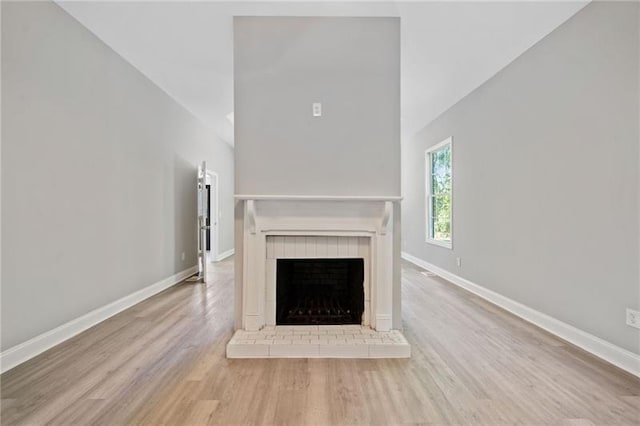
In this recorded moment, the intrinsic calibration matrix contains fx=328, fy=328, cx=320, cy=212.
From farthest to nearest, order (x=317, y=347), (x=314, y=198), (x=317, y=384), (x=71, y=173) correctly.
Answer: (x=71, y=173) → (x=314, y=198) → (x=317, y=347) → (x=317, y=384)

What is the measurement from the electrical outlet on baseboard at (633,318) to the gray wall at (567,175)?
0.14 feet

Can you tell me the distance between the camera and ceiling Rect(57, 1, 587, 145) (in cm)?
259

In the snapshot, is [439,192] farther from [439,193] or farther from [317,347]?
[317,347]

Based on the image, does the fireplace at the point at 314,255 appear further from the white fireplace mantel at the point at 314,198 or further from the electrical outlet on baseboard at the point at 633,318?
the electrical outlet on baseboard at the point at 633,318

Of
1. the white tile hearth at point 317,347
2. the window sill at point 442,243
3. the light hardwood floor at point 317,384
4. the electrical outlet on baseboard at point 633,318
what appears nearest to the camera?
the light hardwood floor at point 317,384

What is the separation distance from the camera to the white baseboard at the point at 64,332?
2188 millimetres

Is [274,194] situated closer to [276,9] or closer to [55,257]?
[276,9]

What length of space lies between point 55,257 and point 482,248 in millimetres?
4305

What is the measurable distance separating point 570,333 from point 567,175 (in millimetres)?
1272

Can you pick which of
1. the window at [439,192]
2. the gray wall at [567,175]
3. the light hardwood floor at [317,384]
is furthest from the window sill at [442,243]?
the light hardwood floor at [317,384]

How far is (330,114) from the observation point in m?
2.69

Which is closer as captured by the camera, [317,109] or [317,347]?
[317,347]


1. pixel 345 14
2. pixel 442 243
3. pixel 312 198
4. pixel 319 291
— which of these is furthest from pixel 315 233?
pixel 442 243

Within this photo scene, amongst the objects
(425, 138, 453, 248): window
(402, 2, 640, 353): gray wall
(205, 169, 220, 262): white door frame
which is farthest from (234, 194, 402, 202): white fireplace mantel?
(205, 169, 220, 262): white door frame
